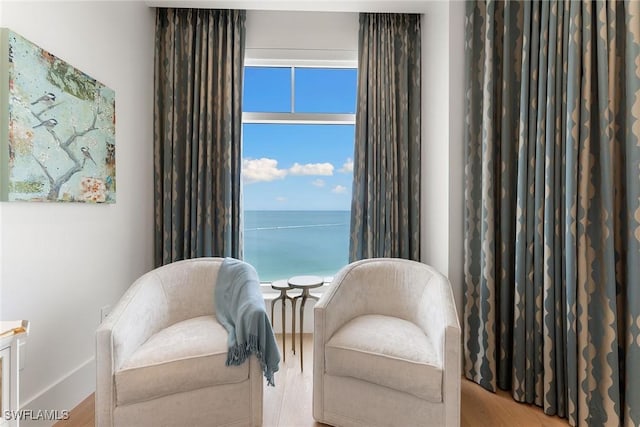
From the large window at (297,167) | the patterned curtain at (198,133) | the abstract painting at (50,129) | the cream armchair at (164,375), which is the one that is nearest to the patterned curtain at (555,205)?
the large window at (297,167)

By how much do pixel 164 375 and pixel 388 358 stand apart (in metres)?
1.01

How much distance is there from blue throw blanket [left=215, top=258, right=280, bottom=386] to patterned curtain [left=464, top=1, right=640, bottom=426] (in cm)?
130

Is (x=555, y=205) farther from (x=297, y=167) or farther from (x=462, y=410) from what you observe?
(x=297, y=167)

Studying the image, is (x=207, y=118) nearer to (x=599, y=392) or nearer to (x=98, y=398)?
(x=98, y=398)

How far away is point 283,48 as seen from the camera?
2580 millimetres

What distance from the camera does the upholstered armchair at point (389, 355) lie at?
1.37 meters

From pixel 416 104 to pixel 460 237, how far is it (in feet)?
3.73

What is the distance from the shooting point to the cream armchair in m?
1.33

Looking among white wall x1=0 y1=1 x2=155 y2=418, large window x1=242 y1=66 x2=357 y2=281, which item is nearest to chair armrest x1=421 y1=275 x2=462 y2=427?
large window x1=242 y1=66 x2=357 y2=281

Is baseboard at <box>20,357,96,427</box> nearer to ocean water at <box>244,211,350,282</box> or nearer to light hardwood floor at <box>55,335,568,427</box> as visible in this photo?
light hardwood floor at <box>55,335,568,427</box>

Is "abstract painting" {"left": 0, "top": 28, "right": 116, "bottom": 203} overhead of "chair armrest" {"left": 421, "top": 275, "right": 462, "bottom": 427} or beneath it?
overhead

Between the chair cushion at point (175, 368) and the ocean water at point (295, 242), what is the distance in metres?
1.28

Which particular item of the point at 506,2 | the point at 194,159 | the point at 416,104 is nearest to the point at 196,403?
the point at 194,159

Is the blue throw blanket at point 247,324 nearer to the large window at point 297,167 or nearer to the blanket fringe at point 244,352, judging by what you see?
the blanket fringe at point 244,352
